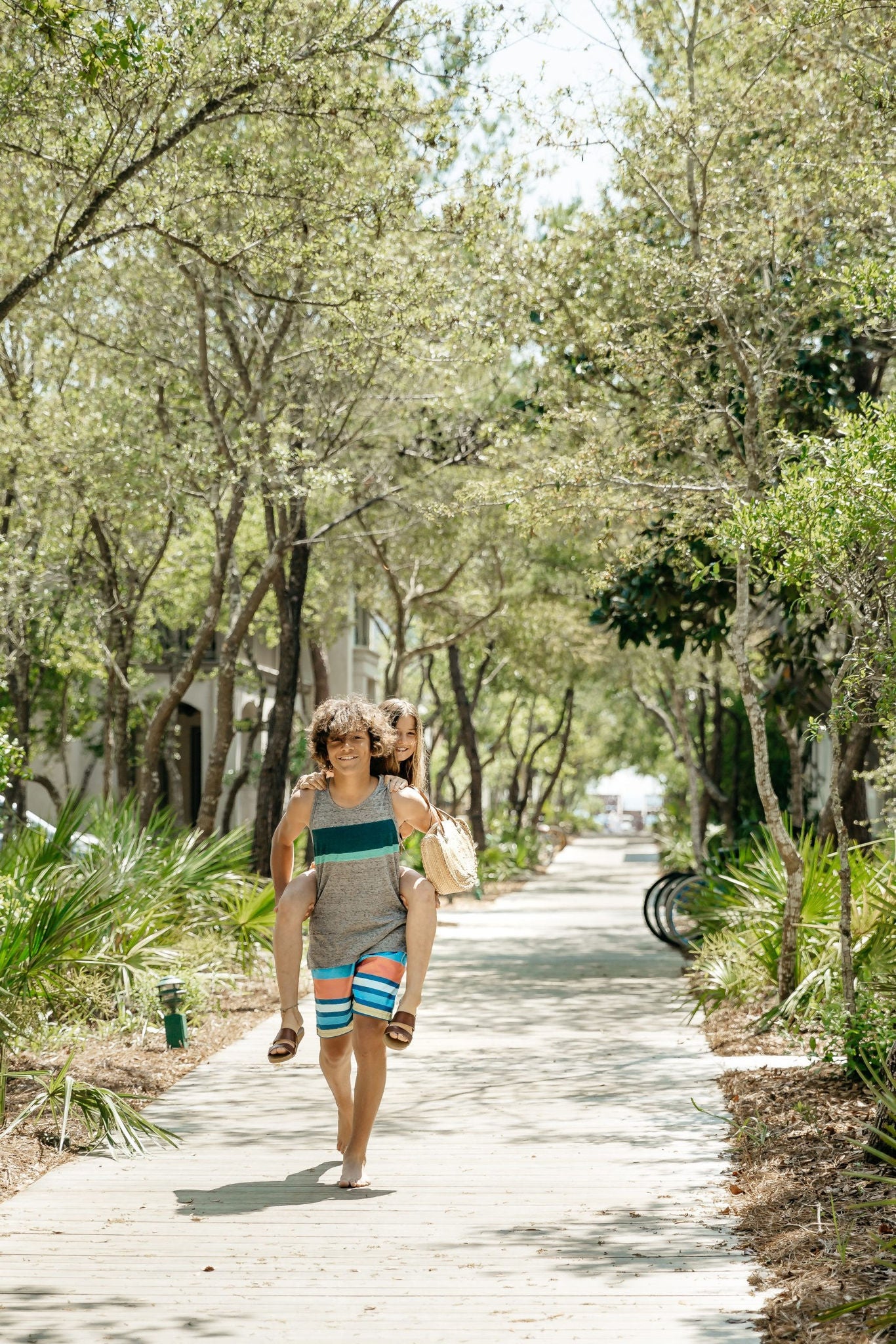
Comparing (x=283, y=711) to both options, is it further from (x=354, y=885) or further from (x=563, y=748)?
(x=563, y=748)

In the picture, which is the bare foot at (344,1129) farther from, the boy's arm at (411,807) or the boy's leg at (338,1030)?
the boy's arm at (411,807)

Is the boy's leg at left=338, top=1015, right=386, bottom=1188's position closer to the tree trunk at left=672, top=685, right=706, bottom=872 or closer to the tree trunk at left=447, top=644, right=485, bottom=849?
the tree trunk at left=672, top=685, right=706, bottom=872

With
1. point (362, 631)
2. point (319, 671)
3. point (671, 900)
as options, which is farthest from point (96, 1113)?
point (362, 631)

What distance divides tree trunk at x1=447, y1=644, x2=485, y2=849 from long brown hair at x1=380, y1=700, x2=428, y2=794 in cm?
1963

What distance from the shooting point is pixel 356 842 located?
19.7 ft

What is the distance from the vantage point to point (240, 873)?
14.2 metres

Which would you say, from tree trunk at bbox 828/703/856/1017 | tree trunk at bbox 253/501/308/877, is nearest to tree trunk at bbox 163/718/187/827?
tree trunk at bbox 253/501/308/877

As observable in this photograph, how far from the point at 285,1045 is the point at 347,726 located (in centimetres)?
127

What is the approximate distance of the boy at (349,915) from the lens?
5.94 meters

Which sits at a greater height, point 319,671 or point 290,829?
point 319,671

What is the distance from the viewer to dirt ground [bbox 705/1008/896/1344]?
4.44 metres

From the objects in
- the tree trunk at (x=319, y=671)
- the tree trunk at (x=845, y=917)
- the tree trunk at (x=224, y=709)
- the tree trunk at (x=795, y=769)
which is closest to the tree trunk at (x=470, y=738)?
the tree trunk at (x=319, y=671)

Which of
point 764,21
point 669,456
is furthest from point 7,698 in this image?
point 764,21

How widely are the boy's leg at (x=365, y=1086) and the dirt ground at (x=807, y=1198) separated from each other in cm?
145
